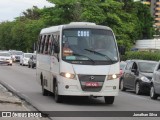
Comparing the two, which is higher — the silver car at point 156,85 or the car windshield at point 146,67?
the car windshield at point 146,67

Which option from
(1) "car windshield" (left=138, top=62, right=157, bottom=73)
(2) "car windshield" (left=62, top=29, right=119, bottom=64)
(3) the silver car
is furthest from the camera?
(1) "car windshield" (left=138, top=62, right=157, bottom=73)

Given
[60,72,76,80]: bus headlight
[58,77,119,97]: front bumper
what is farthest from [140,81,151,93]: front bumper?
[60,72,76,80]: bus headlight

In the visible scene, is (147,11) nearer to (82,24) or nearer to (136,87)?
(136,87)

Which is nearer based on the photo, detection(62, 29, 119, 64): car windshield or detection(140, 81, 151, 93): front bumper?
detection(62, 29, 119, 64): car windshield

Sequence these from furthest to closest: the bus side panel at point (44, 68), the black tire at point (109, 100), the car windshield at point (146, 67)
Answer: the car windshield at point (146, 67) → the bus side panel at point (44, 68) → the black tire at point (109, 100)

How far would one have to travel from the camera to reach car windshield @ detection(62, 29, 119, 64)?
17594 mm

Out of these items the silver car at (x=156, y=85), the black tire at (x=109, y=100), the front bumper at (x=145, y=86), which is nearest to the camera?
the black tire at (x=109, y=100)

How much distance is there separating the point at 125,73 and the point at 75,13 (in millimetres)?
38227

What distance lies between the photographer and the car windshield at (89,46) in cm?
1759

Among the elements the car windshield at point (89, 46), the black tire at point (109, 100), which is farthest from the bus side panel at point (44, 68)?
the black tire at point (109, 100)

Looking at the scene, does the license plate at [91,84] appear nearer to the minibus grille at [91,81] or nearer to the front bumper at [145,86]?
the minibus grille at [91,81]

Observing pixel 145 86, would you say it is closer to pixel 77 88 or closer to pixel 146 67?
pixel 146 67

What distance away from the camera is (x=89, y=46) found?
58.7 feet

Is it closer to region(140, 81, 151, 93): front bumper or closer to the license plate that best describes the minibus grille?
the license plate
